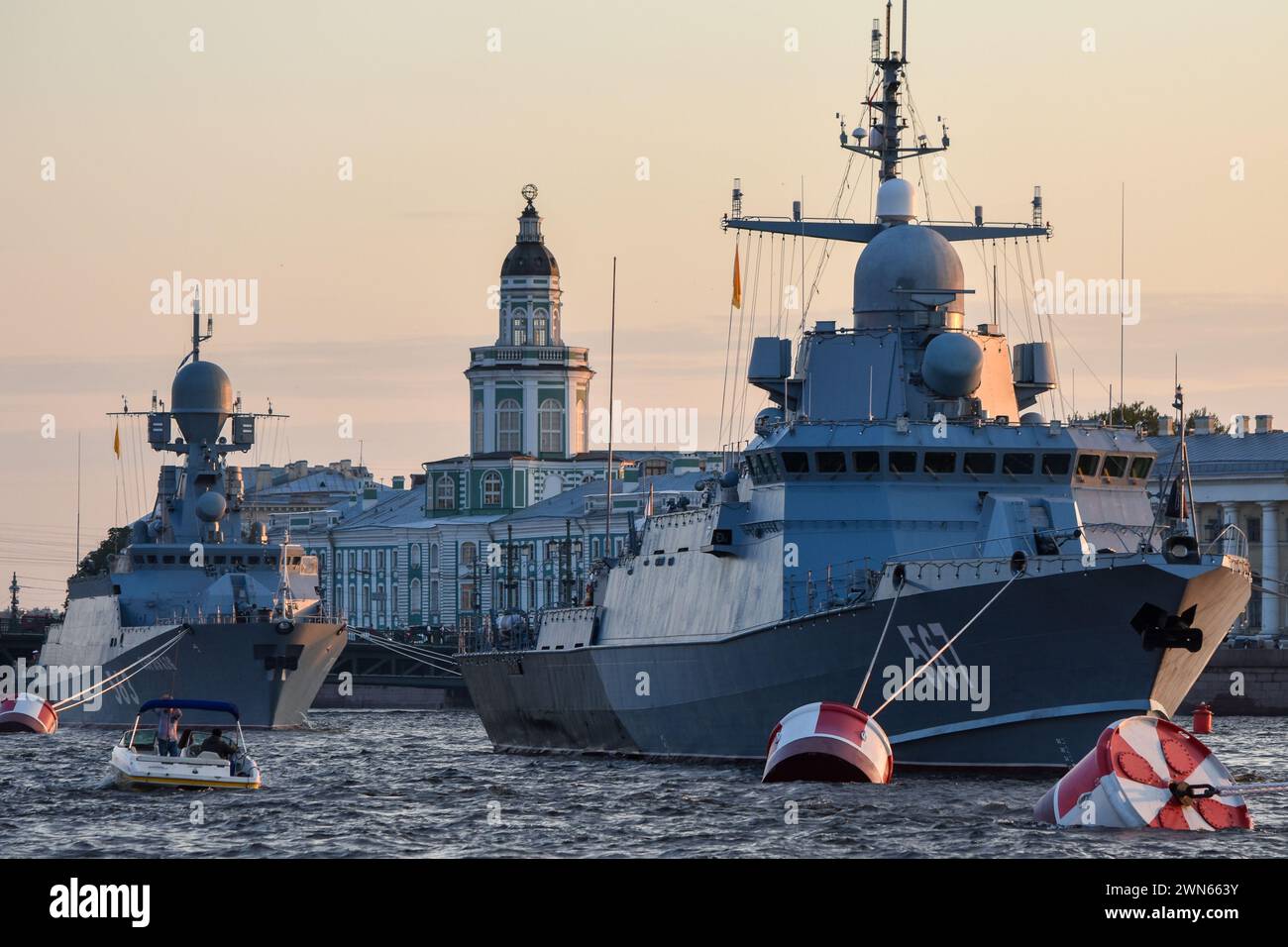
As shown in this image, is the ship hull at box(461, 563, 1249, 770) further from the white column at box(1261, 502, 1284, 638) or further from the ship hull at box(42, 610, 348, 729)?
the white column at box(1261, 502, 1284, 638)

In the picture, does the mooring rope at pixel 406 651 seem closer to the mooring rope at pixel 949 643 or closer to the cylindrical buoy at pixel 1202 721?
the cylindrical buoy at pixel 1202 721

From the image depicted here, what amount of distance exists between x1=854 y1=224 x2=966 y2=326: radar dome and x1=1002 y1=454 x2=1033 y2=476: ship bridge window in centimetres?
407

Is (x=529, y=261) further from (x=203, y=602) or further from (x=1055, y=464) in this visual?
(x=1055, y=464)

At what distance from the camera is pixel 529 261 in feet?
468

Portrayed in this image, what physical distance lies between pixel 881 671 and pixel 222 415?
51152 millimetres

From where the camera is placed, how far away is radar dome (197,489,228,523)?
8100 centimetres

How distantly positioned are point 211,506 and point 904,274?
44.0 m

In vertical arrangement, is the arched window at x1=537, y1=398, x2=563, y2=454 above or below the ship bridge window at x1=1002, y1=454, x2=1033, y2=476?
above

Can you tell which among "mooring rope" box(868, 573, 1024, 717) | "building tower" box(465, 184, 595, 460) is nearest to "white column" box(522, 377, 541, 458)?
"building tower" box(465, 184, 595, 460)

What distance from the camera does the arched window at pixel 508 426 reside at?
141000 mm

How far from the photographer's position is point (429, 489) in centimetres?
13588

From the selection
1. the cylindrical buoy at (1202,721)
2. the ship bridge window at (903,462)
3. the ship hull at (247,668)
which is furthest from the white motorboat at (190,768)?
the ship hull at (247,668)

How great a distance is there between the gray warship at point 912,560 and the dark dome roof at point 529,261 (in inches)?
3739
